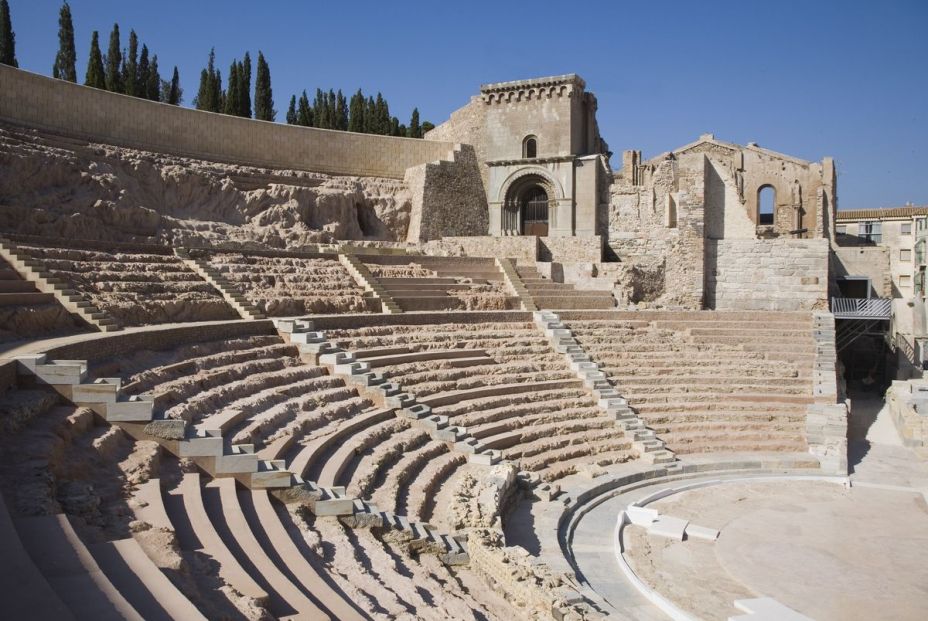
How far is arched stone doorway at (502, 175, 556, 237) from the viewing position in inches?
1140

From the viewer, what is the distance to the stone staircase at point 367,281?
1795 centimetres

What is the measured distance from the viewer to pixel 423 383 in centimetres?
1413

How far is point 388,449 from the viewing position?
35.6ft

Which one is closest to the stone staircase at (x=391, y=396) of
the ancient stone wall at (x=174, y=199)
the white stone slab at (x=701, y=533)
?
the white stone slab at (x=701, y=533)

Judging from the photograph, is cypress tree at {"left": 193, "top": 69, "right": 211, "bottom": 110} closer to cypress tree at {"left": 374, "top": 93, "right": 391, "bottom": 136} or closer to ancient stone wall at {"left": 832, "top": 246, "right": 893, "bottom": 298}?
cypress tree at {"left": 374, "top": 93, "right": 391, "bottom": 136}

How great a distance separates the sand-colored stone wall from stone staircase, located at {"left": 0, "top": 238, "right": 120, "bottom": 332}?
26.7 ft

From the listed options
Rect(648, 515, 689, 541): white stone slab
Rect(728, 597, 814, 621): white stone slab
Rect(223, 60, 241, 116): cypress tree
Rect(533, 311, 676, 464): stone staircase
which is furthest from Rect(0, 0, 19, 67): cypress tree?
Rect(728, 597, 814, 621): white stone slab

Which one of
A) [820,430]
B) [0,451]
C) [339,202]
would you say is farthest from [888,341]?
[0,451]

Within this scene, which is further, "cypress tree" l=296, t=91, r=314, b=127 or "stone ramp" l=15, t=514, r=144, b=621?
"cypress tree" l=296, t=91, r=314, b=127

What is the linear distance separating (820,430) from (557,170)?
15507mm

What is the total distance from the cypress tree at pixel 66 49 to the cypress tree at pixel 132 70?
6.09 feet

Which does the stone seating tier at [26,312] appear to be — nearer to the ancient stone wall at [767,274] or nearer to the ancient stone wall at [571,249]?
the ancient stone wall at [571,249]

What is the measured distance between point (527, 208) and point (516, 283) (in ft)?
30.0

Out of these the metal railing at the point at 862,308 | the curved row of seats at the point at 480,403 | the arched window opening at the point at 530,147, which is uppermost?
the arched window opening at the point at 530,147
